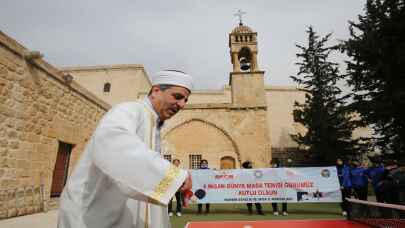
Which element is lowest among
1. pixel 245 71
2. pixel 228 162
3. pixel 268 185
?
pixel 268 185

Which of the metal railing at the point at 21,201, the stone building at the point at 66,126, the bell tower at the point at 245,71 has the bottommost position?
the metal railing at the point at 21,201

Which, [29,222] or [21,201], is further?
[21,201]

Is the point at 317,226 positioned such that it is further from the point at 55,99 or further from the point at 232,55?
the point at 232,55

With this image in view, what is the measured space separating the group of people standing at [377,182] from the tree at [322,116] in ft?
34.5

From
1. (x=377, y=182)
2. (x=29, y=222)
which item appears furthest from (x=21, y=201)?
(x=377, y=182)

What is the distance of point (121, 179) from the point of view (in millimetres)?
1098

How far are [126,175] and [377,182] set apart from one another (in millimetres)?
10117

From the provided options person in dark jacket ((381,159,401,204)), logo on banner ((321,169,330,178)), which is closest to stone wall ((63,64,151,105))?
logo on banner ((321,169,330,178))

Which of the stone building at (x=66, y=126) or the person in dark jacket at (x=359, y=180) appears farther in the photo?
the person in dark jacket at (x=359, y=180)

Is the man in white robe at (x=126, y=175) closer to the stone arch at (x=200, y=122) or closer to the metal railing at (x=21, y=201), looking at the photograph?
the metal railing at (x=21, y=201)

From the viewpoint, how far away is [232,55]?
21547 millimetres

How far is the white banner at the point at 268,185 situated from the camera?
8938mm

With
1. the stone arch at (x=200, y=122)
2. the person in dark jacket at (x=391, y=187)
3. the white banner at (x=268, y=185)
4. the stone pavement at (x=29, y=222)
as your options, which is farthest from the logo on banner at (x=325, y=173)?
the stone arch at (x=200, y=122)

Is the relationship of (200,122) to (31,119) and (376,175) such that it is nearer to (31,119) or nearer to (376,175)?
(376,175)
